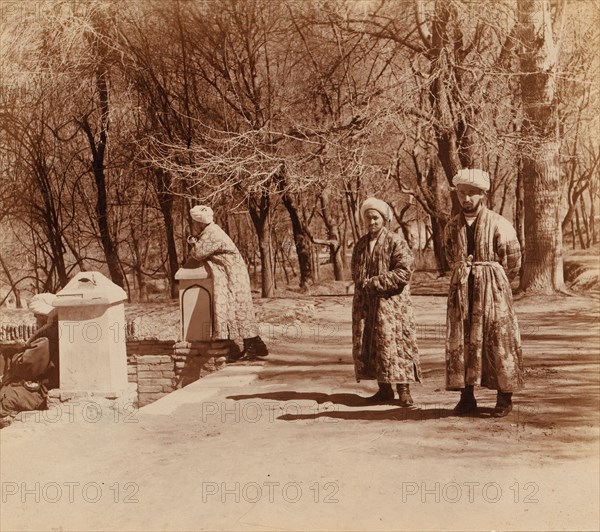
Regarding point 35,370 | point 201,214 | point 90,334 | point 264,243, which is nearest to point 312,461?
point 90,334

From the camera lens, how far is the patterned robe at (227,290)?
9625mm

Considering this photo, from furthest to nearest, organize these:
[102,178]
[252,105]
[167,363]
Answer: [252,105]
[102,178]
[167,363]

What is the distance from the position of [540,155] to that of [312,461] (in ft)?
29.9

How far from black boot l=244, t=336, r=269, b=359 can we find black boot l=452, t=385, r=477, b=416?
434 centimetres

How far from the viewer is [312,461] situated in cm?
518

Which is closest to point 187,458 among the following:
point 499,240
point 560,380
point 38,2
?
point 499,240

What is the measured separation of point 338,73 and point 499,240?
42.5ft

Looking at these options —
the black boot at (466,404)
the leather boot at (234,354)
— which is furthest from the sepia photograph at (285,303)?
the leather boot at (234,354)

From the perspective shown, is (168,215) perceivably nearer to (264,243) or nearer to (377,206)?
(264,243)

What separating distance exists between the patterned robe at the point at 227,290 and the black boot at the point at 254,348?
26cm

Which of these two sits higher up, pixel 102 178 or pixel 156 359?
pixel 102 178

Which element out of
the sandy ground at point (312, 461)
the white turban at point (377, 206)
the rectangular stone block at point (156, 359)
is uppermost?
the white turban at point (377, 206)

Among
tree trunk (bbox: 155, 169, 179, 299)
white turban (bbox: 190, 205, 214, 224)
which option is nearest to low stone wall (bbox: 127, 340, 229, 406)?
white turban (bbox: 190, 205, 214, 224)

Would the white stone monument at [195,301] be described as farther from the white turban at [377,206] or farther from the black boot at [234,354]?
the white turban at [377,206]
